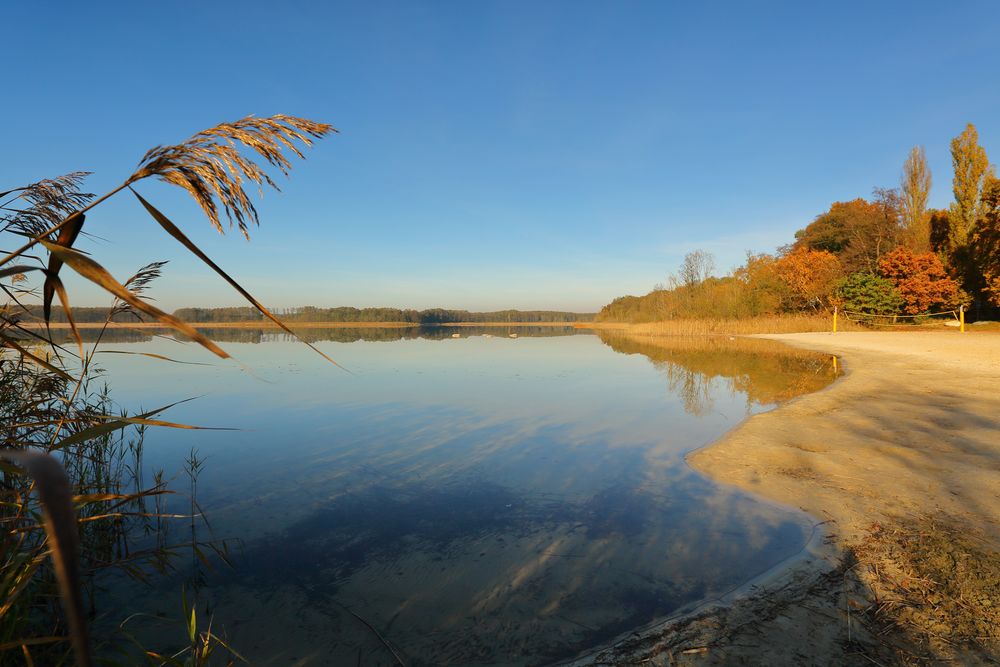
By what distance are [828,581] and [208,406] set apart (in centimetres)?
1281

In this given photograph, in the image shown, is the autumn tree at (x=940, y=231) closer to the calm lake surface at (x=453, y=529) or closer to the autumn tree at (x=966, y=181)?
the autumn tree at (x=966, y=181)

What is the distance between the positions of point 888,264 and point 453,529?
134 ft

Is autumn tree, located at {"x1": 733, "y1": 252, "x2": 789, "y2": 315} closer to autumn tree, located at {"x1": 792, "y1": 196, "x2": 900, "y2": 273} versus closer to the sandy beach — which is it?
autumn tree, located at {"x1": 792, "y1": 196, "x2": 900, "y2": 273}

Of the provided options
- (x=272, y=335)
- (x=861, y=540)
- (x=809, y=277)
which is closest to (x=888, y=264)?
(x=809, y=277)

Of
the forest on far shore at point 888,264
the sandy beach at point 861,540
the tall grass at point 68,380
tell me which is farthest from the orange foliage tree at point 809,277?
the tall grass at point 68,380

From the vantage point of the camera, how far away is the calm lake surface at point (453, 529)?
345 centimetres

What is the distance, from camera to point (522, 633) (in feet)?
11.0

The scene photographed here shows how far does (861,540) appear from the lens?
4.14 meters

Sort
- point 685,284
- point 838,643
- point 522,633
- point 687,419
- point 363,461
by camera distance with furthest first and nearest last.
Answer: point 685,284, point 687,419, point 363,461, point 522,633, point 838,643

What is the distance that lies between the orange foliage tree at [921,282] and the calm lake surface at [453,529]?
2991 cm

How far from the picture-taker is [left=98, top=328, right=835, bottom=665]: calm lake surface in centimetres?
345

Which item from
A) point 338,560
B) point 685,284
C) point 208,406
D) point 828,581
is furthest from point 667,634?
point 685,284

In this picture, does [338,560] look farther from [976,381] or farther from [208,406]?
[976,381]

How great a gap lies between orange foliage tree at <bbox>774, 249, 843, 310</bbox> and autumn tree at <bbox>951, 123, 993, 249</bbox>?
9.74 metres
